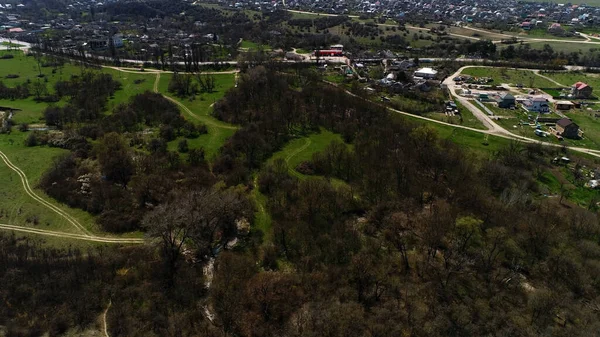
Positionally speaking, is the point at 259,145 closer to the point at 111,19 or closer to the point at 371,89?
the point at 371,89

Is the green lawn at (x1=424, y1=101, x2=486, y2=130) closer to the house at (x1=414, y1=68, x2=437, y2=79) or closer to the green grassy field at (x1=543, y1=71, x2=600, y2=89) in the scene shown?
the house at (x1=414, y1=68, x2=437, y2=79)

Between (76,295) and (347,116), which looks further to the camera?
(347,116)

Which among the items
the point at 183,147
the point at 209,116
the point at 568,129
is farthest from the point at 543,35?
the point at 183,147

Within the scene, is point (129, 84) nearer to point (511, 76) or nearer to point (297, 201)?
point (297, 201)

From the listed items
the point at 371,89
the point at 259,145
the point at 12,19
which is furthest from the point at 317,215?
the point at 12,19

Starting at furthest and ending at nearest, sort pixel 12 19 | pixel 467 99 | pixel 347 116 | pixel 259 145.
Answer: pixel 12 19
pixel 467 99
pixel 347 116
pixel 259 145

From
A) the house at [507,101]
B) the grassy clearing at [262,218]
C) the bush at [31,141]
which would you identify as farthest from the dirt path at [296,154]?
the house at [507,101]

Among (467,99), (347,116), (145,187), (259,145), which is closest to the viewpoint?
(145,187)
